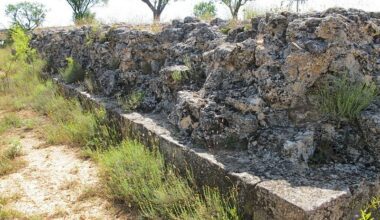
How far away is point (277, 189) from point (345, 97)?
1113mm

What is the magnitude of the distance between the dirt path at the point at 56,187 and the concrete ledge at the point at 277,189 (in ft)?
3.37

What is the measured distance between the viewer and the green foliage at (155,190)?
Answer: 290 centimetres

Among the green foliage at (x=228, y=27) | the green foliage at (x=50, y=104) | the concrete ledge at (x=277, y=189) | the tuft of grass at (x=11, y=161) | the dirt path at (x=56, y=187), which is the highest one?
the green foliage at (x=228, y=27)

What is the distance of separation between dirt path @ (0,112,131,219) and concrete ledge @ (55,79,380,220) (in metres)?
1.03

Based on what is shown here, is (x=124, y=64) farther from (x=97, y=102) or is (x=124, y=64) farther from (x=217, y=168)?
(x=217, y=168)

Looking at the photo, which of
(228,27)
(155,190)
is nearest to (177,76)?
(228,27)

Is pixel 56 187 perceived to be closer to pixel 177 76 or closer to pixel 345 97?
pixel 177 76

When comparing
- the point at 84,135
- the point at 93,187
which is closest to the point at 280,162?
the point at 93,187

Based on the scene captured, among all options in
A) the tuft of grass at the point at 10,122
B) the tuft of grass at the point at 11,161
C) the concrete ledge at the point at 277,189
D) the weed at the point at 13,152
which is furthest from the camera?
the tuft of grass at the point at 10,122

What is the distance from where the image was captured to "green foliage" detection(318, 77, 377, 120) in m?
3.07

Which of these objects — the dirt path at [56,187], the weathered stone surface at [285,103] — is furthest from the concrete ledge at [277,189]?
the dirt path at [56,187]

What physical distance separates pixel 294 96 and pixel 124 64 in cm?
348

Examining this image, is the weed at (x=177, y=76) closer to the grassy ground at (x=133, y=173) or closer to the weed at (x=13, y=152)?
the grassy ground at (x=133, y=173)

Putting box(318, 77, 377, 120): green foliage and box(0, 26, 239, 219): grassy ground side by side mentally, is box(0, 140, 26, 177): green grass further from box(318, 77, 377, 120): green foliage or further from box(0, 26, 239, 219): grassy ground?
box(318, 77, 377, 120): green foliage
